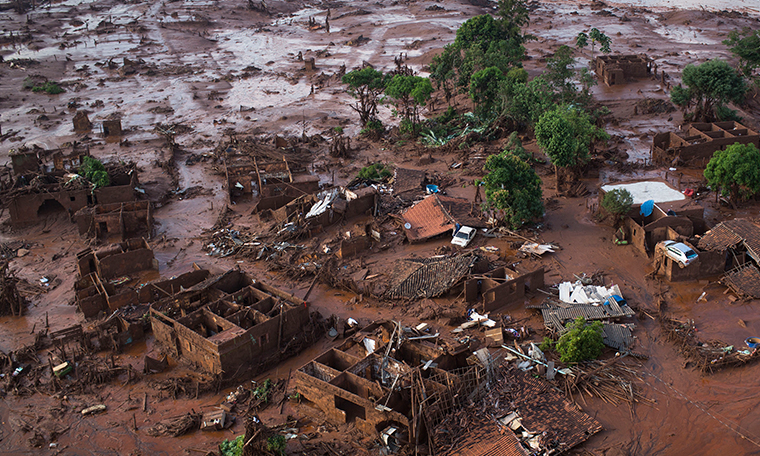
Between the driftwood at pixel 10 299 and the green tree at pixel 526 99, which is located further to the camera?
the green tree at pixel 526 99

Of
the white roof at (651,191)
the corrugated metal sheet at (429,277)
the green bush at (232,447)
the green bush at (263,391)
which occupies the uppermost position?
the white roof at (651,191)

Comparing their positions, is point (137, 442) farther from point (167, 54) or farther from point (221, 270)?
point (167, 54)

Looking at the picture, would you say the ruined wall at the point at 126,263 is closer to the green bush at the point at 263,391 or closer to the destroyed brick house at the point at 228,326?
the destroyed brick house at the point at 228,326

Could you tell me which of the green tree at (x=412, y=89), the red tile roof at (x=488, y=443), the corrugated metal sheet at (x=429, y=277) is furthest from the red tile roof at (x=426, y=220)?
the green tree at (x=412, y=89)

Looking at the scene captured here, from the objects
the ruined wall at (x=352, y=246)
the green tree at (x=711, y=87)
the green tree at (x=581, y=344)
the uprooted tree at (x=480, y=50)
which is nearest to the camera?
the green tree at (x=581, y=344)

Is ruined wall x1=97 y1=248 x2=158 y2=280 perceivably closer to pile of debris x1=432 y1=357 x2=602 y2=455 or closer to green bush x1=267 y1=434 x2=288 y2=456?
green bush x1=267 y1=434 x2=288 y2=456

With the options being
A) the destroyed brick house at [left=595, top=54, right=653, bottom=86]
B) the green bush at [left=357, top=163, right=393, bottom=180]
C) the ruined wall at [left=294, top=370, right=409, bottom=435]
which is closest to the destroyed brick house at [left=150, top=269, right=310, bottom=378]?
the ruined wall at [left=294, top=370, right=409, bottom=435]

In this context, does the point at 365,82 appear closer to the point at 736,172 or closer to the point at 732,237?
the point at 736,172

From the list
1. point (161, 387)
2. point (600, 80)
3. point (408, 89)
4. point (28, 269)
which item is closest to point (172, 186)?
point (28, 269)
